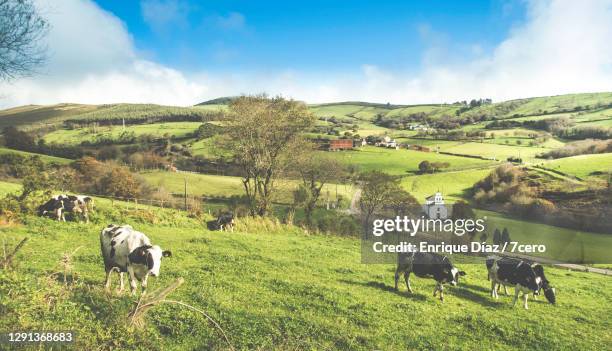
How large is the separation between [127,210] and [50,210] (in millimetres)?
5118

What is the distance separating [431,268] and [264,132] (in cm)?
2280

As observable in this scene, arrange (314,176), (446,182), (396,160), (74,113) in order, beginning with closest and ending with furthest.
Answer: (314,176)
(446,182)
(396,160)
(74,113)

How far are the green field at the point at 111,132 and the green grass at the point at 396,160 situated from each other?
53.2 metres

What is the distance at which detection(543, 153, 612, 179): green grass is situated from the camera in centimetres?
8245

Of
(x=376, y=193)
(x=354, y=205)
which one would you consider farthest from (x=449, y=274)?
(x=354, y=205)

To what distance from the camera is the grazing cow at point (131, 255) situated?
35.5 ft

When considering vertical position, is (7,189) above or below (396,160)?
above

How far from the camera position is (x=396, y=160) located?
107m

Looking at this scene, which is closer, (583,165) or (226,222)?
(226,222)

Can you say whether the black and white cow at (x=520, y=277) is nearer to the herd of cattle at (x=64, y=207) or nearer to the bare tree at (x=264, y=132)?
the herd of cattle at (x=64, y=207)

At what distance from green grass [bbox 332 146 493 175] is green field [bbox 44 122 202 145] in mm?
53224

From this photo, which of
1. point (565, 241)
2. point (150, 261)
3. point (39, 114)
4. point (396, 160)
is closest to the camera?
point (150, 261)

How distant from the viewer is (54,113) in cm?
15888

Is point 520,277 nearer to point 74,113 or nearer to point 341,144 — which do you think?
point 341,144
